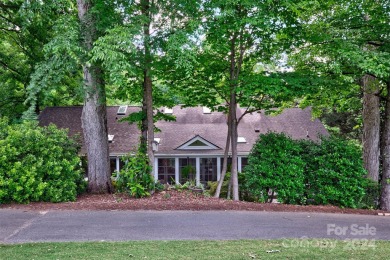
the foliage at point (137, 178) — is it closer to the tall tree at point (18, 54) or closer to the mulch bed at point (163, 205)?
the mulch bed at point (163, 205)

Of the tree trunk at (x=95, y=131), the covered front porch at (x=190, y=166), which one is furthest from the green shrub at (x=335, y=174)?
the covered front porch at (x=190, y=166)

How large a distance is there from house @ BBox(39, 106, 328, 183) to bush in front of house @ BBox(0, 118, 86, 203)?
7.68 meters

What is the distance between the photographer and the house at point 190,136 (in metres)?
16.3

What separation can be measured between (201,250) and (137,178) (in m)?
4.05

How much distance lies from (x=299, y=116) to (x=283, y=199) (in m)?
11.8

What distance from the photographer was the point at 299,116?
19156mm

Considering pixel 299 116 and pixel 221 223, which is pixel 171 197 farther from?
pixel 299 116

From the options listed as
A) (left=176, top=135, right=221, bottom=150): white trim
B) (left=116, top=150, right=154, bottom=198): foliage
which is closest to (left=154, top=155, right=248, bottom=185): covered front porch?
(left=176, top=135, right=221, bottom=150): white trim

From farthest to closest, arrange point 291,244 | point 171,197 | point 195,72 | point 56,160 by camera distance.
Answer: point 195,72 < point 171,197 < point 56,160 < point 291,244

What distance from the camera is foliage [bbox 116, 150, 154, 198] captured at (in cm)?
780

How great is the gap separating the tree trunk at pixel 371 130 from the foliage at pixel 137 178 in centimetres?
748

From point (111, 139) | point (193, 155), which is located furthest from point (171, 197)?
point (111, 139)

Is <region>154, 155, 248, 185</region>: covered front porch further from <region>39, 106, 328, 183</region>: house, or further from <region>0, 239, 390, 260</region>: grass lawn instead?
<region>0, 239, 390, 260</region>: grass lawn

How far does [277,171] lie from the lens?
8.41 meters
